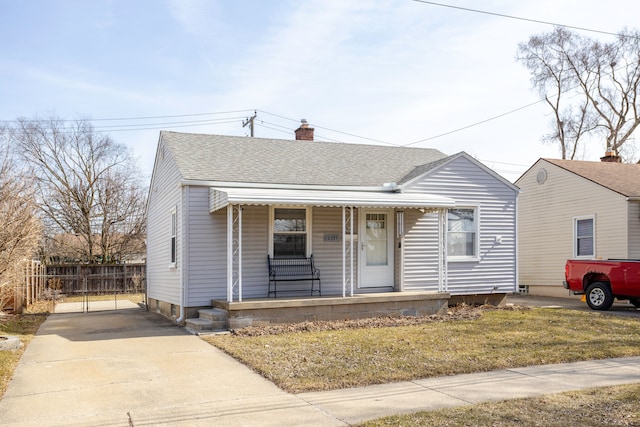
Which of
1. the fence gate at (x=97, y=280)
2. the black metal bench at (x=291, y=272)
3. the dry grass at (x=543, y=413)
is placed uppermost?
the black metal bench at (x=291, y=272)

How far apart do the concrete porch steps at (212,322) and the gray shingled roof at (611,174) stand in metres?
13.1

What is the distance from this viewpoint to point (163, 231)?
631 inches

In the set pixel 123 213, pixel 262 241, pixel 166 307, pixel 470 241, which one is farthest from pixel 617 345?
pixel 123 213

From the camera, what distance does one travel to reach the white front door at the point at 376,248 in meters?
14.3

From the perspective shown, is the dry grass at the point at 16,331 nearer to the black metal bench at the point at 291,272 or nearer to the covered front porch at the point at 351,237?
the covered front porch at the point at 351,237

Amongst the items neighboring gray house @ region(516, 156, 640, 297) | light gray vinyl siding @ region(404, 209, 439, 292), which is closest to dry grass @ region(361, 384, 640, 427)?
light gray vinyl siding @ region(404, 209, 439, 292)

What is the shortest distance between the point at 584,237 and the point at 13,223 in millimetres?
16921

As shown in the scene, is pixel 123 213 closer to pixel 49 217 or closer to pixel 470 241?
pixel 49 217

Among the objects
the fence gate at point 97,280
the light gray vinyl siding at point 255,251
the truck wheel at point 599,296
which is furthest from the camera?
the fence gate at point 97,280

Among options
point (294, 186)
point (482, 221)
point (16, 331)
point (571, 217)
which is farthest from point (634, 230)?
point (16, 331)

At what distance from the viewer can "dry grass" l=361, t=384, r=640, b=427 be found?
557cm

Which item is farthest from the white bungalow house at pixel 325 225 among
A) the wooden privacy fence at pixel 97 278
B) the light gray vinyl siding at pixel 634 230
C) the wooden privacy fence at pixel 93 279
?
the wooden privacy fence at pixel 97 278

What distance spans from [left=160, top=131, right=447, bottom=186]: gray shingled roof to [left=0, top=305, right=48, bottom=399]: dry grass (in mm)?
4639

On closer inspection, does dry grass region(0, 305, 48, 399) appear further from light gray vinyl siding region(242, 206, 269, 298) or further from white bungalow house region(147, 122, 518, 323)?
light gray vinyl siding region(242, 206, 269, 298)
